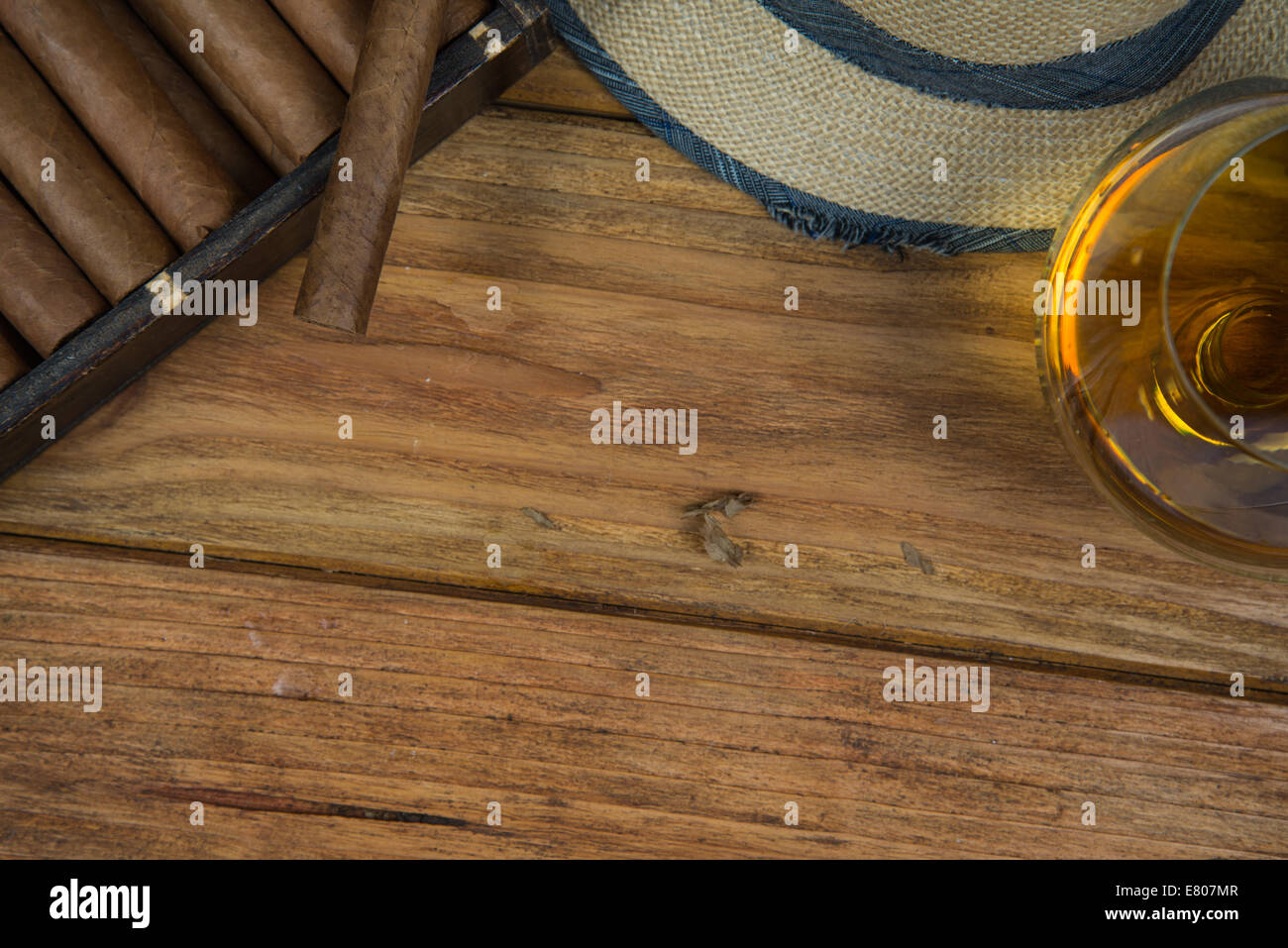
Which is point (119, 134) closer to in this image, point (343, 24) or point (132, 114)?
point (132, 114)

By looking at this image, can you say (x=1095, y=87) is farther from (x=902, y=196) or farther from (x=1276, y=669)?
(x=1276, y=669)

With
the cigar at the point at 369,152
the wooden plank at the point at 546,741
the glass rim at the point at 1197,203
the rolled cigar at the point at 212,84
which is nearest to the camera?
the glass rim at the point at 1197,203

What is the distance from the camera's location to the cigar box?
0.79 m

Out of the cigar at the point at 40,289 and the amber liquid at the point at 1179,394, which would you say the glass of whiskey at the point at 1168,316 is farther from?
the cigar at the point at 40,289

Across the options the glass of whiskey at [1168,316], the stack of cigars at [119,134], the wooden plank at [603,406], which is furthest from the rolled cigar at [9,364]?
the glass of whiskey at [1168,316]

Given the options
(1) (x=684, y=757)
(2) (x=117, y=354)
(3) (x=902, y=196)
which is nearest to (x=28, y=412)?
(2) (x=117, y=354)

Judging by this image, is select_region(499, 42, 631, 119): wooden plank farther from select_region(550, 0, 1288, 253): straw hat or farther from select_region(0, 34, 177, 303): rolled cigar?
select_region(0, 34, 177, 303): rolled cigar

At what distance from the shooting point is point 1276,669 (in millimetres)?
950

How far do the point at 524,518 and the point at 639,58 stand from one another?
0.47 metres

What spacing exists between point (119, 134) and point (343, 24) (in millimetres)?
228

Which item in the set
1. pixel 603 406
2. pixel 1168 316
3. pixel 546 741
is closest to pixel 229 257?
pixel 603 406

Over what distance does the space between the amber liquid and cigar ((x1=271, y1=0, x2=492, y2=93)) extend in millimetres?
586

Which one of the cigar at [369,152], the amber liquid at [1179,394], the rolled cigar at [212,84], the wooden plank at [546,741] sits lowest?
Answer: the wooden plank at [546,741]

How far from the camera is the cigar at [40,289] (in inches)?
31.6
